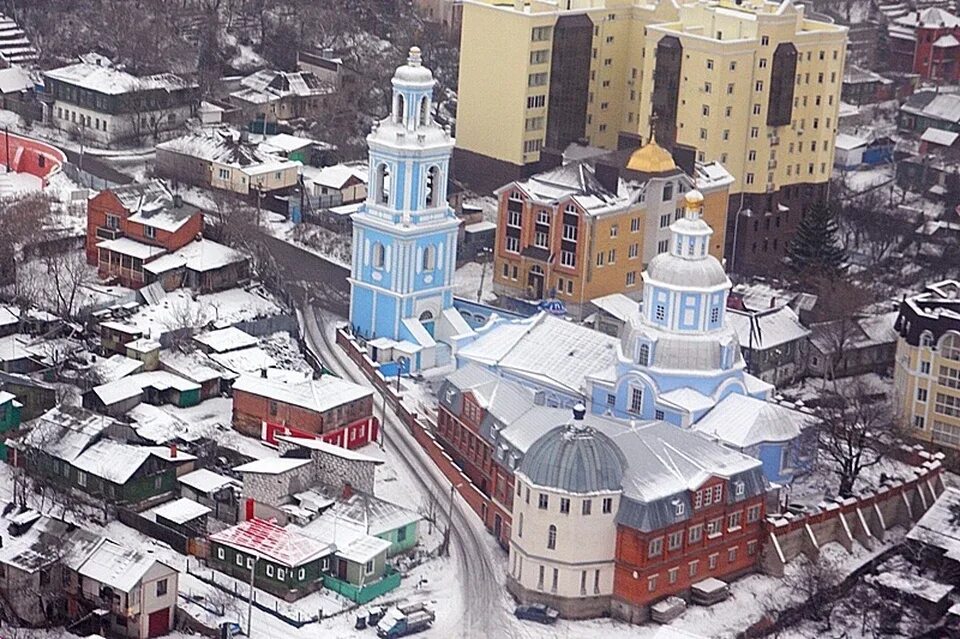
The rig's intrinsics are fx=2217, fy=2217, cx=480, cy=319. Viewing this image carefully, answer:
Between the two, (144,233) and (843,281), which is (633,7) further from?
(144,233)

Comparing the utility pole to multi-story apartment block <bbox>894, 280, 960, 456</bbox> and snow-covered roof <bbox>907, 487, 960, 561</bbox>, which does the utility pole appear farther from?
multi-story apartment block <bbox>894, 280, 960, 456</bbox>

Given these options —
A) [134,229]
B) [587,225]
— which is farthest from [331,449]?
[134,229]

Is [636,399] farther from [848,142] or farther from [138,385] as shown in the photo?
[848,142]

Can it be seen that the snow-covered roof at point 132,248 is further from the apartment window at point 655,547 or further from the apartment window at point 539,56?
the apartment window at point 655,547

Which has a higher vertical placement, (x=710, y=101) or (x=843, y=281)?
(x=710, y=101)

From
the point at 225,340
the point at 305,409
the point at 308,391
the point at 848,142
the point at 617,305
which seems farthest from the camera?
the point at 848,142

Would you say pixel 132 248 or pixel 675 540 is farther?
pixel 132 248

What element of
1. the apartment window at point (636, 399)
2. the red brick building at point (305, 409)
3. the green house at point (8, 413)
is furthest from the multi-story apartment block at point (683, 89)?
the green house at point (8, 413)

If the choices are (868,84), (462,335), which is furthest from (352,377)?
(868,84)
